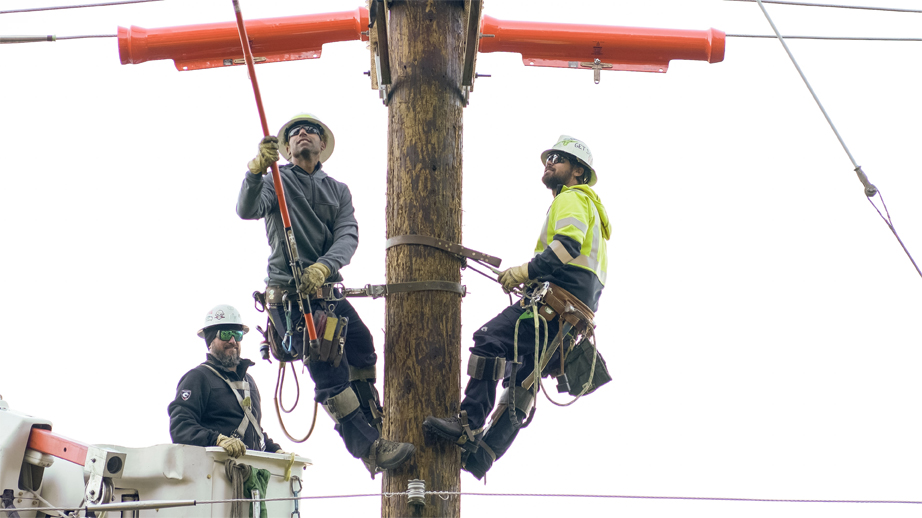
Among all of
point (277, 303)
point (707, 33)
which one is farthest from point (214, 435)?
point (707, 33)

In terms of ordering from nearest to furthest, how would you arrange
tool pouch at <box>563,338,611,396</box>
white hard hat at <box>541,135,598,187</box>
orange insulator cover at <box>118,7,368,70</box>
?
tool pouch at <box>563,338,611,396</box> → white hard hat at <box>541,135,598,187</box> → orange insulator cover at <box>118,7,368,70</box>

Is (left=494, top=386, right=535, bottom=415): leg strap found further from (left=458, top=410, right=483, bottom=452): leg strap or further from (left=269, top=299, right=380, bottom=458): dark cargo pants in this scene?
(left=269, top=299, right=380, bottom=458): dark cargo pants

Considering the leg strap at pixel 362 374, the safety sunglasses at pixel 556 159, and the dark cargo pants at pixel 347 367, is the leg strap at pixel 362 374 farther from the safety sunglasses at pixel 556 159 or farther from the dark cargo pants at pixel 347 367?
the safety sunglasses at pixel 556 159

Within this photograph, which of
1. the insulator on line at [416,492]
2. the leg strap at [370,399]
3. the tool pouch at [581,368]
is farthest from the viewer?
the tool pouch at [581,368]

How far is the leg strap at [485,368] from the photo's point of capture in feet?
16.4

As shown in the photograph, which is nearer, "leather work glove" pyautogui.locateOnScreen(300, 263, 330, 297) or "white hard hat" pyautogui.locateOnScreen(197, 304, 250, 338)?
"leather work glove" pyautogui.locateOnScreen(300, 263, 330, 297)

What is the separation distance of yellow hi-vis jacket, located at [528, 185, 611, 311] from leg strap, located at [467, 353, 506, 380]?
468mm

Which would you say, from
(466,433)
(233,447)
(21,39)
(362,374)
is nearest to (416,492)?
(466,433)

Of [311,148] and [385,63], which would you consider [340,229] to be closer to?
[311,148]

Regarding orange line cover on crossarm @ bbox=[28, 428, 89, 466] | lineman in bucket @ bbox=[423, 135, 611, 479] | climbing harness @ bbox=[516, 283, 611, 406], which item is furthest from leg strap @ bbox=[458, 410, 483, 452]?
orange line cover on crossarm @ bbox=[28, 428, 89, 466]

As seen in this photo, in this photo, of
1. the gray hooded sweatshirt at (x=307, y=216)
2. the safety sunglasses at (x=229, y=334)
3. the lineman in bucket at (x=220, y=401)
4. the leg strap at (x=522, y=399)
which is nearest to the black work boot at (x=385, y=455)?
the leg strap at (x=522, y=399)

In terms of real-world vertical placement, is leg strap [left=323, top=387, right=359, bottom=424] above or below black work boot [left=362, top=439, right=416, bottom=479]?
above

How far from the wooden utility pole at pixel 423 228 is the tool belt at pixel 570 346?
520 millimetres

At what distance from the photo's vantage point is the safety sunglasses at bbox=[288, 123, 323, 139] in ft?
18.3
